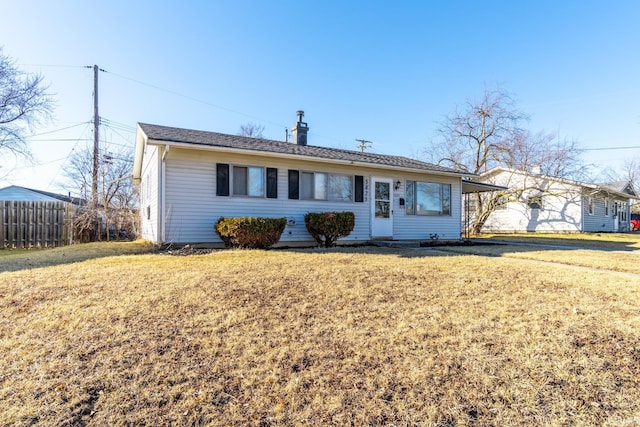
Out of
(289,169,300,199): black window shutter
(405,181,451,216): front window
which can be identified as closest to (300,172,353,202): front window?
(289,169,300,199): black window shutter

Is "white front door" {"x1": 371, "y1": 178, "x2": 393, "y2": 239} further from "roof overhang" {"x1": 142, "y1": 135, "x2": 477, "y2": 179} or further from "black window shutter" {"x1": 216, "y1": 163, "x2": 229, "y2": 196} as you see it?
"black window shutter" {"x1": 216, "y1": 163, "x2": 229, "y2": 196}

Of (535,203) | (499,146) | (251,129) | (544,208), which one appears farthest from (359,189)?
(251,129)

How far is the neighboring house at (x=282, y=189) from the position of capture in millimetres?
8703

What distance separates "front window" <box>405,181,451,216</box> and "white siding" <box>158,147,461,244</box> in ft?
3.67

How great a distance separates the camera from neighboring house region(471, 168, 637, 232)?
21.1 m

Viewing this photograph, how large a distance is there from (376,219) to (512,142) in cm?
1600

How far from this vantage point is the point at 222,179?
9.13 meters

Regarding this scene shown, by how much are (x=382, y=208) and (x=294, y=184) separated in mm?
3384

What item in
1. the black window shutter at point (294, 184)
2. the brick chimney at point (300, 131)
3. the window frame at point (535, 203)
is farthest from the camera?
the window frame at point (535, 203)

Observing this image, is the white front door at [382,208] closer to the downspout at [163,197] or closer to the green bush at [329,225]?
the green bush at [329,225]

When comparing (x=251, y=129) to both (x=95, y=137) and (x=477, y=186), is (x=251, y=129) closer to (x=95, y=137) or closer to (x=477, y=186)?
(x=95, y=137)

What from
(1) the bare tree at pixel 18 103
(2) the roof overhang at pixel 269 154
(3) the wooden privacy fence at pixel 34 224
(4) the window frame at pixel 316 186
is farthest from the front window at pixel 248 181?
(1) the bare tree at pixel 18 103

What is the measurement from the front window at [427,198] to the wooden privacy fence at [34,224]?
13.5m

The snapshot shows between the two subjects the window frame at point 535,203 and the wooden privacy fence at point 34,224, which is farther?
the window frame at point 535,203
